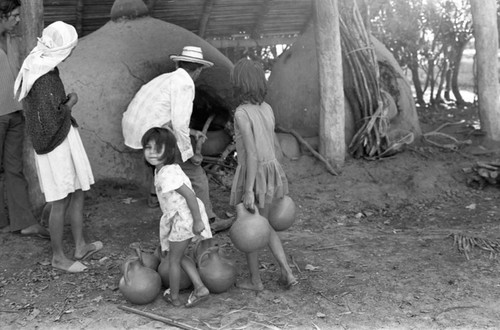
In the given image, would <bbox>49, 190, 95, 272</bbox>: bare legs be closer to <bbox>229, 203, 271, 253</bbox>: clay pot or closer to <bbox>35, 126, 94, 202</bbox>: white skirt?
<bbox>35, 126, 94, 202</bbox>: white skirt

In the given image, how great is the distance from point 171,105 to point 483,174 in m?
3.31

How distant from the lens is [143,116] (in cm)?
513

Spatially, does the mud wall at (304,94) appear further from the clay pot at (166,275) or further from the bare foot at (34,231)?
the clay pot at (166,275)

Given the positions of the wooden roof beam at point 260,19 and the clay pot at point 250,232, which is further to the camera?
the wooden roof beam at point 260,19

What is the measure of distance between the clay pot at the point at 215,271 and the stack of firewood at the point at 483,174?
3.30 meters

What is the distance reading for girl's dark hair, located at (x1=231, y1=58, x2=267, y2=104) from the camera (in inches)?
158

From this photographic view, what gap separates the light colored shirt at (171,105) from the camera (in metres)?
4.62

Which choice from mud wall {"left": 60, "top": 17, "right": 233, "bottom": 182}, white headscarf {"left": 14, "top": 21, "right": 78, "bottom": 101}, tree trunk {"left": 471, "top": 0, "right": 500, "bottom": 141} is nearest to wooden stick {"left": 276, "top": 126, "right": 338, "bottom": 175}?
mud wall {"left": 60, "top": 17, "right": 233, "bottom": 182}

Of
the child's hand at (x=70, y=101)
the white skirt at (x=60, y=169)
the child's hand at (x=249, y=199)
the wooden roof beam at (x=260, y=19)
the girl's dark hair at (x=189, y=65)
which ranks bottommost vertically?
the child's hand at (x=249, y=199)

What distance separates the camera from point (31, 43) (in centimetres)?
542

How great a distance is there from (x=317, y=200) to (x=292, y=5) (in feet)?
10.0

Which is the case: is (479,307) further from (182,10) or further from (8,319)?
(182,10)

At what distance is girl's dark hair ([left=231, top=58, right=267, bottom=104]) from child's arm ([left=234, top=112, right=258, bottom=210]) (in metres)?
0.12

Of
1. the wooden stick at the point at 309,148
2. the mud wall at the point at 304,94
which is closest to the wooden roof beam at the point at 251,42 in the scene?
the mud wall at the point at 304,94
